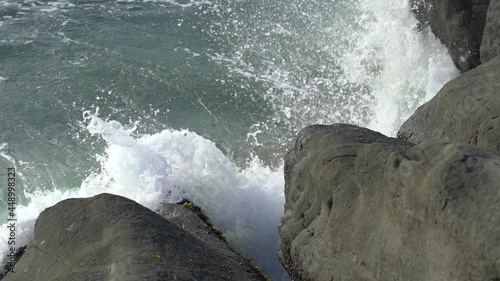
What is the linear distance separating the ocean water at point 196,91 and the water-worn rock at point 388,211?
79.9 inches

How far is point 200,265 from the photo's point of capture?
7.11 metres

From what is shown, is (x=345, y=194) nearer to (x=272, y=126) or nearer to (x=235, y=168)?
(x=235, y=168)

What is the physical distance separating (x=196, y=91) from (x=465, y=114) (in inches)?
286

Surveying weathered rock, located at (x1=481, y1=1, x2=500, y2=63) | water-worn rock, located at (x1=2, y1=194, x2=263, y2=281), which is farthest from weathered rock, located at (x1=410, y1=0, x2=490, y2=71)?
water-worn rock, located at (x1=2, y1=194, x2=263, y2=281)

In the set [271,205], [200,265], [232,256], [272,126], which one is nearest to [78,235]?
Result: [200,265]

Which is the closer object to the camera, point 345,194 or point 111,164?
point 345,194

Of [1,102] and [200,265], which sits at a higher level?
[200,265]

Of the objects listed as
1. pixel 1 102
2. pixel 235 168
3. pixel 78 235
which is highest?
pixel 78 235

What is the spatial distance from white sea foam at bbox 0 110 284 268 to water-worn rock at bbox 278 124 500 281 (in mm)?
2430

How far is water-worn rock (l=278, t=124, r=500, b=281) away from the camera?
5.74 m

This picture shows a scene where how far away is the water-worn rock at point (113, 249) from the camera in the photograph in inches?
265

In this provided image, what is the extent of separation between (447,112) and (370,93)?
507cm

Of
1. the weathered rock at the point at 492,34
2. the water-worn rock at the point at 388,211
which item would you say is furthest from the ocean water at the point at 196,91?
the water-worn rock at the point at 388,211

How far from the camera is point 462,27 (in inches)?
521
